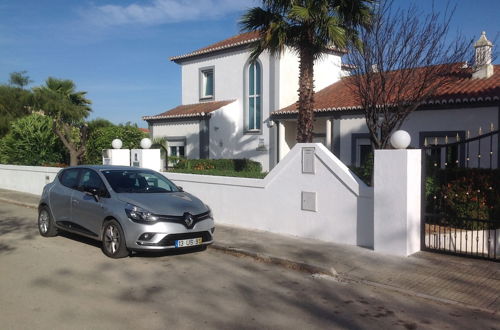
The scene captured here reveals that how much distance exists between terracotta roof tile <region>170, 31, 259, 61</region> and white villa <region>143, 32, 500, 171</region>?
0.23 feet

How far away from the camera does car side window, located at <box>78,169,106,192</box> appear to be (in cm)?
867

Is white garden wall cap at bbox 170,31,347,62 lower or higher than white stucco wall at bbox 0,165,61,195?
higher

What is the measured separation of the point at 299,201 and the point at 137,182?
3.29 metres

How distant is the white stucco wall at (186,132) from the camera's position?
2383cm

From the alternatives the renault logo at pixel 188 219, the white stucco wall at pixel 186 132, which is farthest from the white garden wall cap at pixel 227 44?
the renault logo at pixel 188 219

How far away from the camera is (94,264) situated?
297 inches

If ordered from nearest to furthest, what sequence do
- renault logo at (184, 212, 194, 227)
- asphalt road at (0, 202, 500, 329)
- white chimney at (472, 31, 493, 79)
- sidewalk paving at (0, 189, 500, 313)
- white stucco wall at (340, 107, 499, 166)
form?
asphalt road at (0, 202, 500, 329)
sidewalk paving at (0, 189, 500, 313)
renault logo at (184, 212, 194, 227)
white chimney at (472, 31, 493, 79)
white stucco wall at (340, 107, 499, 166)

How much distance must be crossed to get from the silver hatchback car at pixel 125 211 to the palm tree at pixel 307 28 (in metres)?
4.62

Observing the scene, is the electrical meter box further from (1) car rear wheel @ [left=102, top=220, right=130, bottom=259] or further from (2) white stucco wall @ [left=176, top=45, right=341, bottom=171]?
(2) white stucco wall @ [left=176, top=45, right=341, bottom=171]

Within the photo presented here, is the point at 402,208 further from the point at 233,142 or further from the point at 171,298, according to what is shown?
the point at 233,142

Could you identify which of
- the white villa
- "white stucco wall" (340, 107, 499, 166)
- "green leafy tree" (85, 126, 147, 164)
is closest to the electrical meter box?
"green leafy tree" (85, 126, 147, 164)

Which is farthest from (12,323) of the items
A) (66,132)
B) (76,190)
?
(66,132)

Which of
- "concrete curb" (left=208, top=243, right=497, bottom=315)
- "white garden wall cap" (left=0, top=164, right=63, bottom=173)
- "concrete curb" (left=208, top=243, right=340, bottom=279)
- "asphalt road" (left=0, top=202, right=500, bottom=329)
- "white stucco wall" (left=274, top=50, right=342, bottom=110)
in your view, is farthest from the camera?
"white stucco wall" (left=274, top=50, right=342, bottom=110)

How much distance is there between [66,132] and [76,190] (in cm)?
1380
